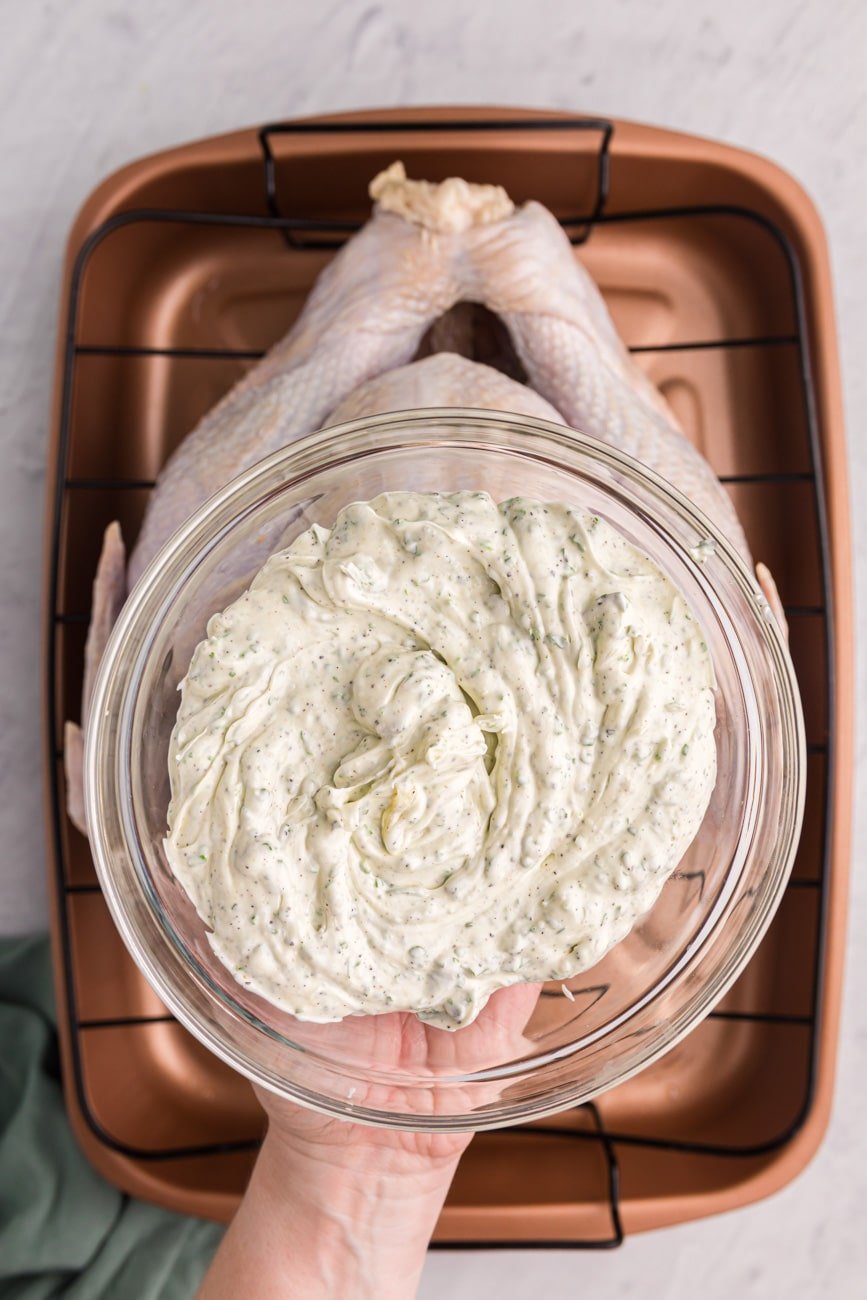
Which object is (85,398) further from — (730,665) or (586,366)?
(730,665)

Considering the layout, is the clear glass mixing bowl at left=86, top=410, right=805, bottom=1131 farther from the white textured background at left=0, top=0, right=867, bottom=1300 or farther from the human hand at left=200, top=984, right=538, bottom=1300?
the white textured background at left=0, top=0, right=867, bottom=1300

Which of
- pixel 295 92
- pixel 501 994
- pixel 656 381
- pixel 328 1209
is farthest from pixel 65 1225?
pixel 295 92

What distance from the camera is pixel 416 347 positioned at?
88cm

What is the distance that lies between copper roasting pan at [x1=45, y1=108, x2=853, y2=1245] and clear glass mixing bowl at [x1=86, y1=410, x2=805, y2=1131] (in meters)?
0.25

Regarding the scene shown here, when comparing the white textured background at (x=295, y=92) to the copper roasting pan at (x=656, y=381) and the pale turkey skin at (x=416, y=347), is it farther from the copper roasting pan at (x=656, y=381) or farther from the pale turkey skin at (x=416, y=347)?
the pale turkey skin at (x=416, y=347)

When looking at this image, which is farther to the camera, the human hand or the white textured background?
the white textured background

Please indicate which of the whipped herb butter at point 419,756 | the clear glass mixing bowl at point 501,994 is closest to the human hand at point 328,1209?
the clear glass mixing bowl at point 501,994

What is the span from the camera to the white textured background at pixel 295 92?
3.50 ft

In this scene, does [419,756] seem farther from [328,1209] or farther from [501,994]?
[328,1209]

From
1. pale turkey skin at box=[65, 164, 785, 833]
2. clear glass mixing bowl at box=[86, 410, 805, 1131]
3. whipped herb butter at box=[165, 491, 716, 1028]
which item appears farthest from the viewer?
pale turkey skin at box=[65, 164, 785, 833]

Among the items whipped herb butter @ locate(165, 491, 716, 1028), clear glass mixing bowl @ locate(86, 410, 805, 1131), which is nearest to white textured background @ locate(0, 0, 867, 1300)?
clear glass mixing bowl @ locate(86, 410, 805, 1131)

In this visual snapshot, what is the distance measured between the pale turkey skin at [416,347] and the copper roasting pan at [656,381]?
109 mm

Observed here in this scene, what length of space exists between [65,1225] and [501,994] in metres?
0.56

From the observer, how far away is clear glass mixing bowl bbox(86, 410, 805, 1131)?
680 millimetres
